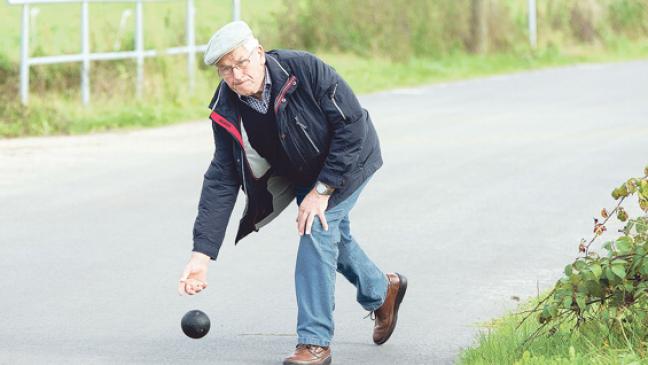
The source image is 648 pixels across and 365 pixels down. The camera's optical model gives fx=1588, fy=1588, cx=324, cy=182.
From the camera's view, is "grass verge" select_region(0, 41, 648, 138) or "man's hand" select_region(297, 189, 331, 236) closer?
"man's hand" select_region(297, 189, 331, 236)

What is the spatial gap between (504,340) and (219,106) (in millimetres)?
1558

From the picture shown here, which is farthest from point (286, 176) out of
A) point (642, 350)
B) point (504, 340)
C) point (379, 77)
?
point (379, 77)

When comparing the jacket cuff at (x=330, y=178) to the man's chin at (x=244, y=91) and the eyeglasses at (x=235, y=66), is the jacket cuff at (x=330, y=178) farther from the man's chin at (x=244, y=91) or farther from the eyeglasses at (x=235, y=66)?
the eyeglasses at (x=235, y=66)

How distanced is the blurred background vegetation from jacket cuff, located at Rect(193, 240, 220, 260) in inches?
377

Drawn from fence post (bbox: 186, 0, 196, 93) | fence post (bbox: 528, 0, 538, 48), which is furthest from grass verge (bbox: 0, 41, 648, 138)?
fence post (bbox: 528, 0, 538, 48)

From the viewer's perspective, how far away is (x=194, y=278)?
21.4ft

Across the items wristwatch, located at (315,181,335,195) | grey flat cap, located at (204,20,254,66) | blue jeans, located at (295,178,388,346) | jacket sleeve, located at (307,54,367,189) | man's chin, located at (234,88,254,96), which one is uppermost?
grey flat cap, located at (204,20,254,66)

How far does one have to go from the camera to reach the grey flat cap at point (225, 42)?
6.16m

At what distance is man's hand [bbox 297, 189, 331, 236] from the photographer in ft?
21.6

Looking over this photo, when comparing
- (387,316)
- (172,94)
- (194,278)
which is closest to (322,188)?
(194,278)

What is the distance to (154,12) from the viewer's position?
25531 mm

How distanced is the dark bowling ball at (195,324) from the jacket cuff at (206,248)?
11.6 inches

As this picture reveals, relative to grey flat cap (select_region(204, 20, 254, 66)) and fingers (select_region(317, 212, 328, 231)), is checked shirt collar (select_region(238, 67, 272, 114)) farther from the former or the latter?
fingers (select_region(317, 212, 328, 231))

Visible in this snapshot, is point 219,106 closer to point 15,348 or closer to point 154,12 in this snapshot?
point 15,348
